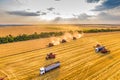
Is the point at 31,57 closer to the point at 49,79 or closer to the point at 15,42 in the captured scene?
the point at 49,79

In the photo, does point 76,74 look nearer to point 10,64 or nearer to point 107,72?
point 107,72

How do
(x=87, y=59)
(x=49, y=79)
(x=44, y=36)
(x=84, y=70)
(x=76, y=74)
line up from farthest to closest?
(x=44, y=36)
(x=87, y=59)
(x=84, y=70)
(x=76, y=74)
(x=49, y=79)

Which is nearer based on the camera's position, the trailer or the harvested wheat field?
the harvested wheat field

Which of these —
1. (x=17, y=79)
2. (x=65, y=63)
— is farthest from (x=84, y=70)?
(x=17, y=79)

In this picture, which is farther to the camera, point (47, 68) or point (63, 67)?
point (63, 67)

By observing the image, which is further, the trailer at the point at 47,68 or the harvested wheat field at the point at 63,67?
the trailer at the point at 47,68

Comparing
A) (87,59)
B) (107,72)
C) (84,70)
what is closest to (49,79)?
(84,70)

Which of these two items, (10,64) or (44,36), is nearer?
(10,64)

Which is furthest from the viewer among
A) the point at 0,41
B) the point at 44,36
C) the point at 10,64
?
the point at 44,36

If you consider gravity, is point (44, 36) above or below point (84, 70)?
above

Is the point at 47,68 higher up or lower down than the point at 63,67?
higher up
